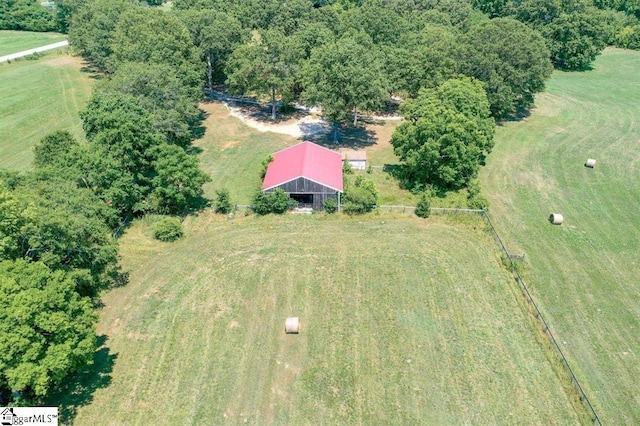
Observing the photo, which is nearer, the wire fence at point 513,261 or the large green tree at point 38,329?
the large green tree at point 38,329

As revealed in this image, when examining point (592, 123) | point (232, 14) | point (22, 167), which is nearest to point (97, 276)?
point (22, 167)

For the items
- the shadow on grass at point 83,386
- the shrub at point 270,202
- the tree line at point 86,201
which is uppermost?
the tree line at point 86,201

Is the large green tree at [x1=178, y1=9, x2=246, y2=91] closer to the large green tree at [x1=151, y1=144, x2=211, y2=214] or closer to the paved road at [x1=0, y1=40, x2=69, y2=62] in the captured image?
the large green tree at [x1=151, y1=144, x2=211, y2=214]

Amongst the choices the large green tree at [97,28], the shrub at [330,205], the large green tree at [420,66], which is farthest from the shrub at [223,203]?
the large green tree at [97,28]

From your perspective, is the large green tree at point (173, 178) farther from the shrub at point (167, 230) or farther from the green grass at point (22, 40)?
the green grass at point (22, 40)

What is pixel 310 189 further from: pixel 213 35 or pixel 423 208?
pixel 213 35

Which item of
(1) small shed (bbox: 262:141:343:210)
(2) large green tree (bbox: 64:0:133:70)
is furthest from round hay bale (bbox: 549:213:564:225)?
(2) large green tree (bbox: 64:0:133:70)
